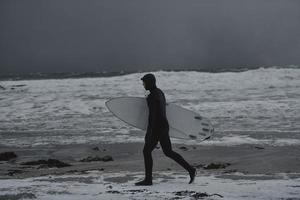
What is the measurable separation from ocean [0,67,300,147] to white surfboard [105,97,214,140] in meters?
3.58

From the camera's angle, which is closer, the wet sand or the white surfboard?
the white surfboard

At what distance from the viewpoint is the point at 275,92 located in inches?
938

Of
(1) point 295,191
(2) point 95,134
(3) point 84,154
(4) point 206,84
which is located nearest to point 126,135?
(2) point 95,134

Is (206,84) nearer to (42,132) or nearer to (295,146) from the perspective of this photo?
(42,132)

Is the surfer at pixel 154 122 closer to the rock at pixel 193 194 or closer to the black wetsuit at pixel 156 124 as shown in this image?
the black wetsuit at pixel 156 124

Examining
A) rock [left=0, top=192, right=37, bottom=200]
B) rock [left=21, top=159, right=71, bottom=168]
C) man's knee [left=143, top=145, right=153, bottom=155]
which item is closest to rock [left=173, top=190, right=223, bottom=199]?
man's knee [left=143, top=145, right=153, bottom=155]

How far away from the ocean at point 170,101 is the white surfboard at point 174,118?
3579 millimetres

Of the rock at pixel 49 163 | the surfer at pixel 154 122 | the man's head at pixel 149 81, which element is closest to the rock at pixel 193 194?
the surfer at pixel 154 122

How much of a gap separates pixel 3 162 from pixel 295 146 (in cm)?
664

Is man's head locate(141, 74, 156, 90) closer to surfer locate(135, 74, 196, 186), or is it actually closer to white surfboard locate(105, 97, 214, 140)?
→ surfer locate(135, 74, 196, 186)

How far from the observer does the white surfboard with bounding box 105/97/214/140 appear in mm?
7945

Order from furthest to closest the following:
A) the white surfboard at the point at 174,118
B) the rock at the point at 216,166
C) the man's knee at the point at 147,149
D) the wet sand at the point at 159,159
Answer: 1. the rock at the point at 216,166
2. the wet sand at the point at 159,159
3. the white surfboard at the point at 174,118
4. the man's knee at the point at 147,149

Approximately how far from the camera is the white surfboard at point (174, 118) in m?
7.95

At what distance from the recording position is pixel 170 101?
75.3 feet
